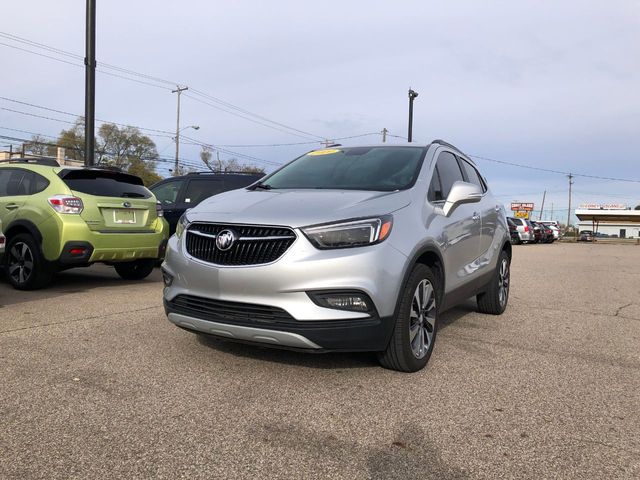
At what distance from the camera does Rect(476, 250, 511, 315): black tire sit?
20.0 feet

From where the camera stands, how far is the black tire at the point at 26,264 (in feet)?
22.6

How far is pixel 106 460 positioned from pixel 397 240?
212 cm

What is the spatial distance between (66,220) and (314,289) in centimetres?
466

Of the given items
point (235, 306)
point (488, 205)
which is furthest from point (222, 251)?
point (488, 205)

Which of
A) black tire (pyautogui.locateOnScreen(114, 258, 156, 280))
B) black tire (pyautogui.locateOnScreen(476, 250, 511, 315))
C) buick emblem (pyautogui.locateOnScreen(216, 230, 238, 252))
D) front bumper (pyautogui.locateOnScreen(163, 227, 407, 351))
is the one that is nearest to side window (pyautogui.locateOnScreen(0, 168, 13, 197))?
black tire (pyautogui.locateOnScreen(114, 258, 156, 280))

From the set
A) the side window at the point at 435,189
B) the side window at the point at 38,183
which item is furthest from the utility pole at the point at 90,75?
the side window at the point at 435,189

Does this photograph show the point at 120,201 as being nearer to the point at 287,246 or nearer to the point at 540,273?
the point at 287,246

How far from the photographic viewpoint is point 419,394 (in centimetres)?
351

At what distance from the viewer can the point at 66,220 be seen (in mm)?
6766

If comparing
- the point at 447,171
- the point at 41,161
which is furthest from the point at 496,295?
the point at 41,161

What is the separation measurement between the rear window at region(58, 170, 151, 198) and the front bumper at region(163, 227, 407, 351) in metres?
4.37

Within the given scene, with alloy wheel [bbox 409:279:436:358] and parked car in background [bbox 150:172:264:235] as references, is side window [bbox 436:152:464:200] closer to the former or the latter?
alloy wheel [bbox 409:279:436:358]

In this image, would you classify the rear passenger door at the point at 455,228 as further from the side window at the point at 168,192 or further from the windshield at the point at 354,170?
the side window at the point at 168,192

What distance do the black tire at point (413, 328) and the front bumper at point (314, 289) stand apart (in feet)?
0.49
